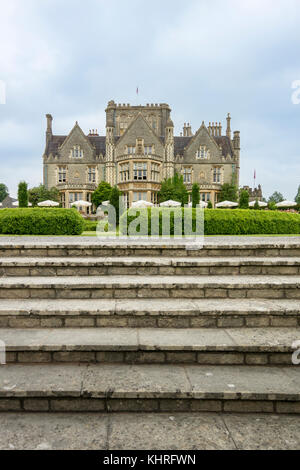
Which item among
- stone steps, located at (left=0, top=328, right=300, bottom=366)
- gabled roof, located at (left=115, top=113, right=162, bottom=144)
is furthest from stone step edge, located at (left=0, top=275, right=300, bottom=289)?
gabled roof, located at (left=115, top=113, right=162, bottom=144)

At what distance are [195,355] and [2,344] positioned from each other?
2.12 m

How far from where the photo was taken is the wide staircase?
2.73 metres

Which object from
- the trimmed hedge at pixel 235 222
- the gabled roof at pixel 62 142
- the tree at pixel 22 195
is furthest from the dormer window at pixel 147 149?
the trimmed hedge at pixel 235 222

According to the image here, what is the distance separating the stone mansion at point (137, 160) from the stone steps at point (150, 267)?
121ft

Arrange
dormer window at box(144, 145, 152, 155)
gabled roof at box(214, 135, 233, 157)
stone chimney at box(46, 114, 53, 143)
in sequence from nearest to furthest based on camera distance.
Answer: dormer window at box(144, 145, 152, 155)
gabled roof at box(214, 135, 233, 157)
stone chimney at box(46, 114, 53, 143)

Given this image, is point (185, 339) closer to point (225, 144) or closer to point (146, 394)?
point (146, 394)

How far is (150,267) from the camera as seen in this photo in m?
5.16

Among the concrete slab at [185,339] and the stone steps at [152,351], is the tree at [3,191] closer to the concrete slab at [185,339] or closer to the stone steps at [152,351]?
the stone steps at [152,351]

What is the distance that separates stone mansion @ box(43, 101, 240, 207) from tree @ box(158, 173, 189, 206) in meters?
1.99

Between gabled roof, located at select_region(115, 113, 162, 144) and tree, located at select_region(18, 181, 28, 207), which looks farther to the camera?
gabled roof, located at select_region(115, 113, 162, 144)

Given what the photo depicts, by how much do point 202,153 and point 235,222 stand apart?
3608 centimetres

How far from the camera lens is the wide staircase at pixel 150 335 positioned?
2730 mm

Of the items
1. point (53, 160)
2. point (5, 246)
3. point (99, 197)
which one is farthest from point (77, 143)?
point (5, 246)

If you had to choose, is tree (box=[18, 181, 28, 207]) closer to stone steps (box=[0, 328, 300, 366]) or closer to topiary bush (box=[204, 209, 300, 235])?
topiary bush (box=[204, 209, 300, 235])
